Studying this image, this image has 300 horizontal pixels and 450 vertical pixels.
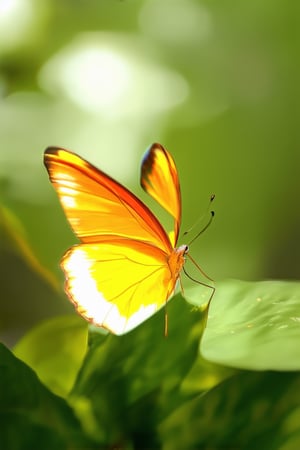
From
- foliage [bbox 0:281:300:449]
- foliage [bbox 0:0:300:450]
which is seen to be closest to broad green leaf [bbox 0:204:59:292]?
foliage [bbox 0:0:300:450]

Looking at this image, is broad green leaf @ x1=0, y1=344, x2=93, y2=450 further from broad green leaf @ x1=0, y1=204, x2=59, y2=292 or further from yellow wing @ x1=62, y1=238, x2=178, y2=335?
broad green leaf @ x1=0, y1=204, x2=59, y2=292

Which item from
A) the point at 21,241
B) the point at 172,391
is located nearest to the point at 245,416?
the point at 172,391

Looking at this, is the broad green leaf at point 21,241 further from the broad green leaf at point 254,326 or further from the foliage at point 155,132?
the broad green leaf at point 254,326

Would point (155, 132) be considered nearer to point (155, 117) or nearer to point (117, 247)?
point (155, 117)

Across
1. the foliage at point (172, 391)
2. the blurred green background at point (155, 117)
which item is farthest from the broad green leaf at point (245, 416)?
the blurred green background at point (155, 117)

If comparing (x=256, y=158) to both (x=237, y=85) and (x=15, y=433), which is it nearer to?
(x=237, y=85)

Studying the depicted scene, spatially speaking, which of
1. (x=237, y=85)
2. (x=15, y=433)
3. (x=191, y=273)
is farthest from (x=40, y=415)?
(x=237, y=85)
